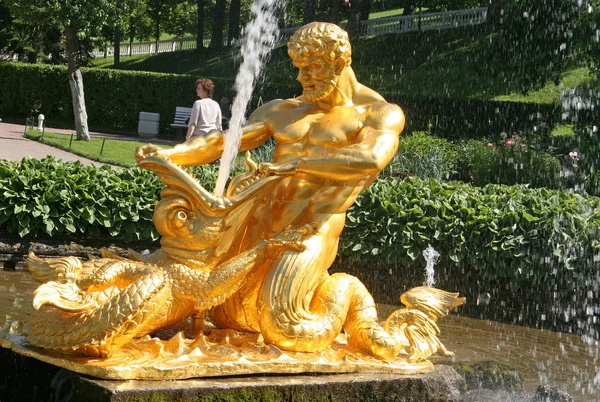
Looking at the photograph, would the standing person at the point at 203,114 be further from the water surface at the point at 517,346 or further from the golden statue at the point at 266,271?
the golden statue at the point at 266,271

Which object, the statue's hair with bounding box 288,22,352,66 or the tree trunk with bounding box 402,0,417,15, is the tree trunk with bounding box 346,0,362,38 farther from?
the statue's hair with bounding box 288,22,352,66

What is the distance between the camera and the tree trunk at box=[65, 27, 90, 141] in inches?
778

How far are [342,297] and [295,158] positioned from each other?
2.44 feet

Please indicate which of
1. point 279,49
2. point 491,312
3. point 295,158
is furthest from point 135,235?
point 279,49

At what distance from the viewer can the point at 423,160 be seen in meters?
12.7

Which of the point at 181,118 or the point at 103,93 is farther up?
the point at 103,93

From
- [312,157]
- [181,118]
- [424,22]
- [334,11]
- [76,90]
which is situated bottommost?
[312,157]

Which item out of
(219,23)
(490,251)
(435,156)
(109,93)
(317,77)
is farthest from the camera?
(219,23)

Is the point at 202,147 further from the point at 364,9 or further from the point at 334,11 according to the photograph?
the point at 364,9

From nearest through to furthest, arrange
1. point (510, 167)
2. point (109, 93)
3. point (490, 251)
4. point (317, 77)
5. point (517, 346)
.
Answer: point (317, 77) < point (517, 346) < point (490, 251) < point (510, 167) < point (109, 93)

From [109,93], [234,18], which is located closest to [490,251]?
[109,93]

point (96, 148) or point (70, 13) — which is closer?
point (96, 148)

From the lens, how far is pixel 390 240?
24.5 ft

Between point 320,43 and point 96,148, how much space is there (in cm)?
1462
